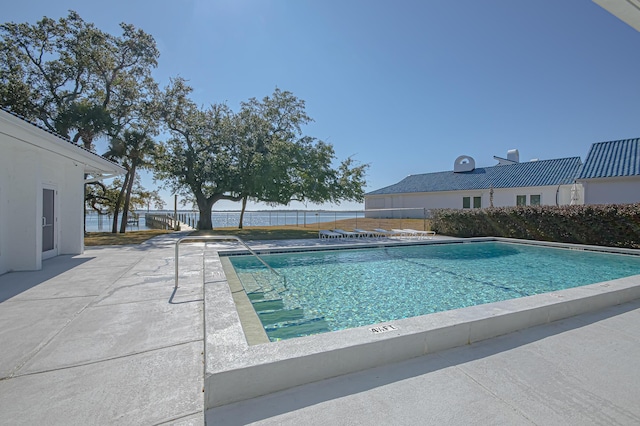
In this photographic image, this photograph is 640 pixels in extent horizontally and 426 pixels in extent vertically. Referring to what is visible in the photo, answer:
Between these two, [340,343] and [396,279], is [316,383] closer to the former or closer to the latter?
[340,343]

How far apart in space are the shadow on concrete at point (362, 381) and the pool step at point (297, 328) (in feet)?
5.24

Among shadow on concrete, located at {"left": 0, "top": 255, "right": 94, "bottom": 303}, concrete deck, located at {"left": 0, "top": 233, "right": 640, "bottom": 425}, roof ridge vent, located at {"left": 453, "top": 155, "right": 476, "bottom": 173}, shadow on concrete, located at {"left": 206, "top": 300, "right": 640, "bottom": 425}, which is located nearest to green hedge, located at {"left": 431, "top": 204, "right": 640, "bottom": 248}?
concrete deck, located at {"left": 0, "top": 233, "right": 640, "bottom": 425}

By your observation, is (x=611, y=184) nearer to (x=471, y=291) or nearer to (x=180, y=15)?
(x=471, y=291)

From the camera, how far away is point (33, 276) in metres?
5.25

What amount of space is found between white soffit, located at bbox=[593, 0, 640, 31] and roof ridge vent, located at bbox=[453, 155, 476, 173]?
27.6 meters

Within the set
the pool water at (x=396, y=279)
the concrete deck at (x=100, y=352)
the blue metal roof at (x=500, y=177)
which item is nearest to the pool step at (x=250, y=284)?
the pool water at (x=396, y=279)

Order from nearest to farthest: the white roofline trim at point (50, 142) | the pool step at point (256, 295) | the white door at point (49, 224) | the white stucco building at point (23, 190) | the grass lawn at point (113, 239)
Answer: the white roofline trim at point (50, 142), the pool step at point (256, 295), the white stucco building at point (23, 190), the white door at point (49, 224), the grass lawn at point (113, 239)

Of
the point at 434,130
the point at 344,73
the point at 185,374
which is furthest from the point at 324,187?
the point at 185,374

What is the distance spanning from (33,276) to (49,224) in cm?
258

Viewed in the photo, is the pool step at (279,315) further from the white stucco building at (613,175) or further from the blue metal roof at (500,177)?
the blue metal roof at (500,177)

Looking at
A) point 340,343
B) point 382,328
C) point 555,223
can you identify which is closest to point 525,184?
point 555,223

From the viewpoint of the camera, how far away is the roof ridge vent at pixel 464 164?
27906mm

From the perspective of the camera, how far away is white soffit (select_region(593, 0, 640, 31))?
7.91 ft

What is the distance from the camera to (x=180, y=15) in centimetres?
1024
